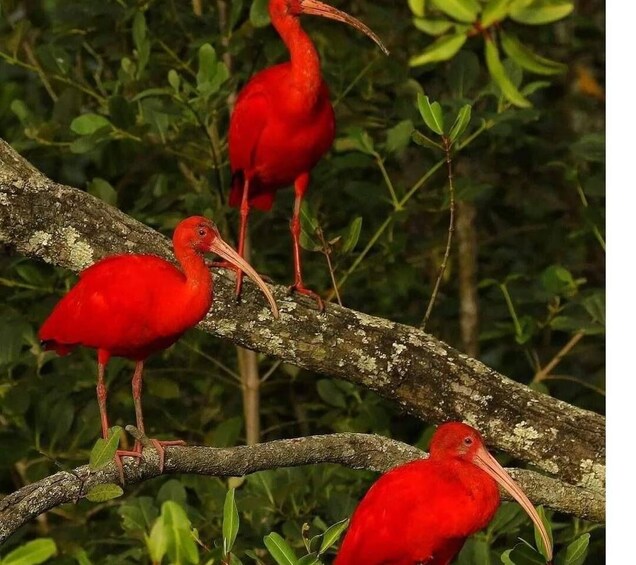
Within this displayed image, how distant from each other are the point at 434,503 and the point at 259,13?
921 mm

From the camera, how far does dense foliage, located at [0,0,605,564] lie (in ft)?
7.71

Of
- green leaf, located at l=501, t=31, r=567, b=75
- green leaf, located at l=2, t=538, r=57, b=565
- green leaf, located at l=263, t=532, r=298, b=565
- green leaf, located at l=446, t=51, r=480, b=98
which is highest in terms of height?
green leaf, located at l=501, t=31, r=567, b=75

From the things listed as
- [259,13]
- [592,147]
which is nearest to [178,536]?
[259,13]

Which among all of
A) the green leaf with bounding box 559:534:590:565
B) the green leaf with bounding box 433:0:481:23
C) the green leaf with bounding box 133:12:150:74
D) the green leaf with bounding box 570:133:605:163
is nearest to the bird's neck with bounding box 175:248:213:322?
the green leaf with bounding box 559:534:590:565

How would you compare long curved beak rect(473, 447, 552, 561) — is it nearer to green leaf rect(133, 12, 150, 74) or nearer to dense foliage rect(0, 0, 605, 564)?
dense foliage rect(0, 0, 605, 564)

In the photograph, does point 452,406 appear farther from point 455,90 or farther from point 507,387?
point 455,90

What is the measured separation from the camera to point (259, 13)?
7.25 ft

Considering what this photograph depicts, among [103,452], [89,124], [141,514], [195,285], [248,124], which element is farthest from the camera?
[89,124]

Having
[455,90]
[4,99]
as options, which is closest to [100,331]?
[4,99]

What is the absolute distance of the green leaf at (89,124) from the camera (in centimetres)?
221

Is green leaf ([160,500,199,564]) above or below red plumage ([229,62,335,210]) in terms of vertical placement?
below

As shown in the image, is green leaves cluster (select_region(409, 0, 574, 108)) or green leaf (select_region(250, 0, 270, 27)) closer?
green leaves cluster (select_region(409, 0, 574, 108))

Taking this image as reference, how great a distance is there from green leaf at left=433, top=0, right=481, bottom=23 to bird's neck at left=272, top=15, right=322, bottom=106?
79cm

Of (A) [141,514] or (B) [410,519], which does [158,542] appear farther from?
(A) [141,514]
